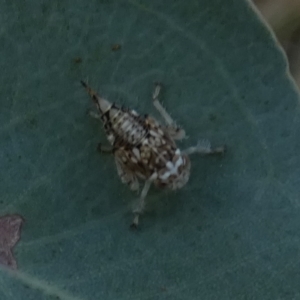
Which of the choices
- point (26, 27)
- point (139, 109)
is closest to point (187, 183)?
point (139, 109)

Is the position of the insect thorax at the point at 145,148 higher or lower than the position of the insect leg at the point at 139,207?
higher

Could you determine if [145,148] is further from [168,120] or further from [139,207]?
[139,207]

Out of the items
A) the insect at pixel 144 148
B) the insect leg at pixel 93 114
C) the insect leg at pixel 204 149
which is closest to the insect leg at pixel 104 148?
the insect at pixel 144 148

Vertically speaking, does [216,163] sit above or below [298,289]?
above

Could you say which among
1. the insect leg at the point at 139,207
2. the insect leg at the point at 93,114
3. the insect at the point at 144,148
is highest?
the insect leg at the point at 93,114

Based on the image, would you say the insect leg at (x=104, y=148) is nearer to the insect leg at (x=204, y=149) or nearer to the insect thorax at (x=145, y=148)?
the insect thorax at (x=145, y=148)

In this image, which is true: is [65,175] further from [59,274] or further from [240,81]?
[240,81]

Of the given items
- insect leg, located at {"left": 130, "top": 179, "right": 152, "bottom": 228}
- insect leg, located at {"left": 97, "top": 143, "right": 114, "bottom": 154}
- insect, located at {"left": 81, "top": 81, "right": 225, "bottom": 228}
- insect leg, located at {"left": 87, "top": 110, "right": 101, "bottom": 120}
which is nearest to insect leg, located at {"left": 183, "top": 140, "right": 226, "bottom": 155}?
insect, located at {"left": 81, "top": 81, "right": 225, "bottom": 228}
